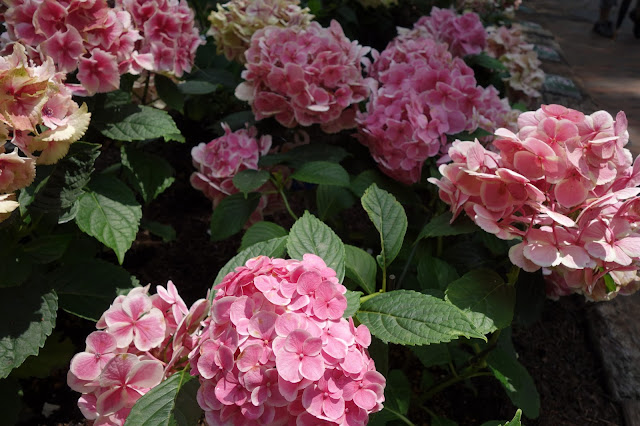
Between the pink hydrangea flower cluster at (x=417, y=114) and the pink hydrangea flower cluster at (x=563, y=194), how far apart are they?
0.42 m

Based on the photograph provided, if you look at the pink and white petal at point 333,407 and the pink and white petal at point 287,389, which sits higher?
the pink and white petal at point 287,389

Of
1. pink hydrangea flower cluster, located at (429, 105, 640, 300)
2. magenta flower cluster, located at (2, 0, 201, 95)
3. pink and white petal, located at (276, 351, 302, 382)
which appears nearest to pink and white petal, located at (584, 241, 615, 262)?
pink hydrangea flower cluster, located at (429, 105, 640, 300)

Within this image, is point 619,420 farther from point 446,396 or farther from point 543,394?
point 446,396

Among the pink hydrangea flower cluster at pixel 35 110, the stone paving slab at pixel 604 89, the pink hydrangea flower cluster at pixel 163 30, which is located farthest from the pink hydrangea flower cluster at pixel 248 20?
the stone paving slab at pixel 604 89

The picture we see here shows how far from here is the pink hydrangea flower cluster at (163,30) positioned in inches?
62.2

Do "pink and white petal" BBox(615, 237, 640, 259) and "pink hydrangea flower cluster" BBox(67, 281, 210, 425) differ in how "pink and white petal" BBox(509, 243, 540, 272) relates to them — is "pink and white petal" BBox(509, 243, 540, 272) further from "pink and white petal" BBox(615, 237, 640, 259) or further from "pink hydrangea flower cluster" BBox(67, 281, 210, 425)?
"pink hydrangea flower cluster" BBox(67, 281, 210, 425)

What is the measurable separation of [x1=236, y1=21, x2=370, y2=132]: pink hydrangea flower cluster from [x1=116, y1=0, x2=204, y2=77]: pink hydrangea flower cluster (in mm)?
218

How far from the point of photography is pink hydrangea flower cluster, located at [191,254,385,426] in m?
0.75

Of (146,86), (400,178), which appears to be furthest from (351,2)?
(400,178)

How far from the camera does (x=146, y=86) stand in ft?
6.11

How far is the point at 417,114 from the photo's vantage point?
4.87 ft

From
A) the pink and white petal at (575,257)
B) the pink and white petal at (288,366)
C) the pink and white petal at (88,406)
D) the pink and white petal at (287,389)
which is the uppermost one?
the pink and white petal at (575,257)

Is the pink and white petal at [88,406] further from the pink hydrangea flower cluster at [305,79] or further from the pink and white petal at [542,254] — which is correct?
the pink hydrangea flower cluster at [305,79]

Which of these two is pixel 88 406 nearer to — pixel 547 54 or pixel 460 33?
pixel 460 33
